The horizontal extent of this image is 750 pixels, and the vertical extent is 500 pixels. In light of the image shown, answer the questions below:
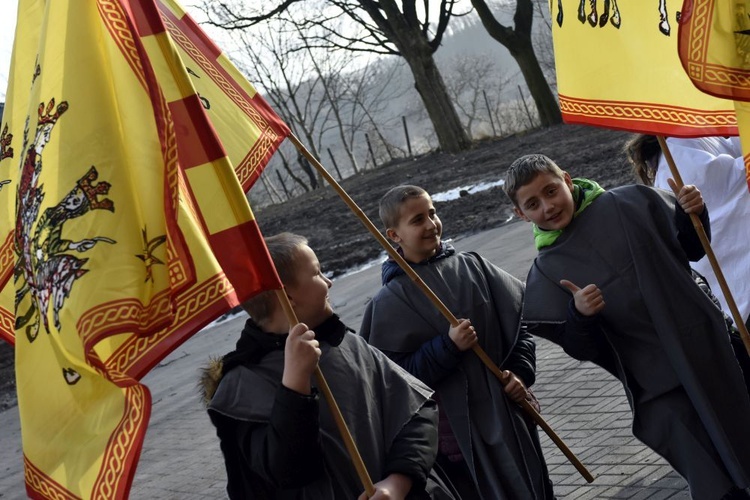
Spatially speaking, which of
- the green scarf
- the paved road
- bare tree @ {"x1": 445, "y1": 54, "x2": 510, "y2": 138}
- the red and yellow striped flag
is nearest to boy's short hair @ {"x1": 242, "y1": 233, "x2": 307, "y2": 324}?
the green scarf

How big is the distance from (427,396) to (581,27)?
187 cm

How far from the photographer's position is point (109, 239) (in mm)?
3123

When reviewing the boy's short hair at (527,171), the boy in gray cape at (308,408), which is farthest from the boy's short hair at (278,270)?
the boy's short hair at (527,171)

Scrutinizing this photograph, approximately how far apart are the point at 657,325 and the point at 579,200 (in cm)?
67

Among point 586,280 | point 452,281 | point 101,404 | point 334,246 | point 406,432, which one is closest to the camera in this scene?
point 101,404

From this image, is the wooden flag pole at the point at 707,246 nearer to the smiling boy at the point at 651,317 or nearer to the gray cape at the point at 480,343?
the smiling boy at the point at 651,317

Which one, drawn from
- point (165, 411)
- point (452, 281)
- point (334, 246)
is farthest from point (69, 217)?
point (334, 246)

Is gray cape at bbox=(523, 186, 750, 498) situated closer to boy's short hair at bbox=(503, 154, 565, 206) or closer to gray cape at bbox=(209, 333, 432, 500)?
boy's short hair at bbox=(503, 154, 565, 206)

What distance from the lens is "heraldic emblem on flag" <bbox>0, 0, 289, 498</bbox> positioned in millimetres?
2957

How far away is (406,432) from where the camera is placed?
3.55 metres

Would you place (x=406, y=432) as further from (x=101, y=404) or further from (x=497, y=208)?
(x=497, y=208)

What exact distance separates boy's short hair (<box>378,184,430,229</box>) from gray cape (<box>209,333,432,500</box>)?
3.75 ft

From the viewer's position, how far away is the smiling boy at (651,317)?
13.7 ft

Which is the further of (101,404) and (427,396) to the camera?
(427,396)
